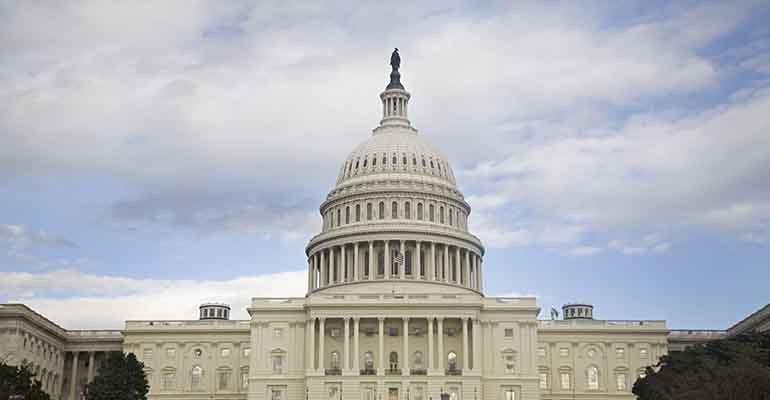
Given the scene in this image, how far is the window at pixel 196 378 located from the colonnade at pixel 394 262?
17790 mm

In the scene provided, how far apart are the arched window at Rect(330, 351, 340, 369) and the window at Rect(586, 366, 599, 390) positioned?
3063cm

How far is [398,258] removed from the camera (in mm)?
127250

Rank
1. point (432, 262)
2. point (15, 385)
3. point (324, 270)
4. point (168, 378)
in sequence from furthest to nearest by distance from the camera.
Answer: point (324, 270), point (432, 262), point (168, 378), point (15, 385)

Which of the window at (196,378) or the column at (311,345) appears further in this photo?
the window at (196,378)

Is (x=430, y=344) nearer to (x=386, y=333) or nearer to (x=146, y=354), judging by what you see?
(x=386, y=333)

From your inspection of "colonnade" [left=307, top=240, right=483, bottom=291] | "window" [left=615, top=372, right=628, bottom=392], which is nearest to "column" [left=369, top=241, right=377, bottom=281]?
"colonnade" [left=307, top=240, right=483, bottom=291]

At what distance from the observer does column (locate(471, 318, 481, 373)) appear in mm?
111188

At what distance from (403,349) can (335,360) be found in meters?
7.44

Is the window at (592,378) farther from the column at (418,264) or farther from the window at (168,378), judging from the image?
the window at (168,378)

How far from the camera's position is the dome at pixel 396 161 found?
135 m

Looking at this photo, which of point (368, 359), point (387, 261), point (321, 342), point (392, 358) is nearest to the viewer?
point (321, 342)

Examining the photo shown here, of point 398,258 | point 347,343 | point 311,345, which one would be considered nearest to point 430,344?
point 347,343

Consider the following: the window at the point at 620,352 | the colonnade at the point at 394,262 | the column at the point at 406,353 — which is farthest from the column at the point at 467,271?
the column at the point at 406,353

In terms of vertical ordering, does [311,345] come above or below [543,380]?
above
